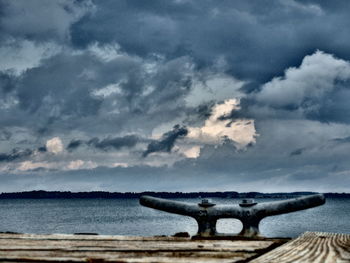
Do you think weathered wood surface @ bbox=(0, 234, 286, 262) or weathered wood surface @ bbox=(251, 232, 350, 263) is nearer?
weathered wood surface @ bbox=(251, 232, 350, 263)

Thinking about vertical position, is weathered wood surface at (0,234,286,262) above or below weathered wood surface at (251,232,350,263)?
below

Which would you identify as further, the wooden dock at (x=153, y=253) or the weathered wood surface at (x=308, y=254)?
the wooden dock at (x=153, y=253)

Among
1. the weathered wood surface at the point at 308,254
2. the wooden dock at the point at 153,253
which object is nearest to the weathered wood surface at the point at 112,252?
the wooden dock at the point at 153,253

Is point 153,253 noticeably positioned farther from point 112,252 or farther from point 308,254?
point 308,254

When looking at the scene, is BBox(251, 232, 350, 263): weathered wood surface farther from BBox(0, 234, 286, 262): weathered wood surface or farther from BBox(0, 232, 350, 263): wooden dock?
BBox(0, 234, 286, 262): weathered wood surface

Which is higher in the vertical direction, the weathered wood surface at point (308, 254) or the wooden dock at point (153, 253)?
the weathered wood surface at point (308, 254)

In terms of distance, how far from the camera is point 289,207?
16.8 feet

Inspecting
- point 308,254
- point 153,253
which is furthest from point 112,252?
point 308,254

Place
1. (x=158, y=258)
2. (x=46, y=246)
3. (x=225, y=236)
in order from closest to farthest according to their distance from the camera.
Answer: (x=158, y=258) → (x=46, y=246) → (x=225, y=236)

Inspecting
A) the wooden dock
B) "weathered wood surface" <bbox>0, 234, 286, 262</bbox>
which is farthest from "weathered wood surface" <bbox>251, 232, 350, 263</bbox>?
"weathered wood surface" <bbox>0, 234, 286, 262</bbox>

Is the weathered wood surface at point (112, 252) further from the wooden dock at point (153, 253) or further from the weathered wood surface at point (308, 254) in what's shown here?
the weathered wood surface at point (308, 254)

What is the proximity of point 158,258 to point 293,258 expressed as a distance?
832 mm

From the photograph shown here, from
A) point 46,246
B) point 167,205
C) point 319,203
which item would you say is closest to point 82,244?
point 46,246

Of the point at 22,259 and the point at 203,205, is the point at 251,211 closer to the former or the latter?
the point at 203,205
